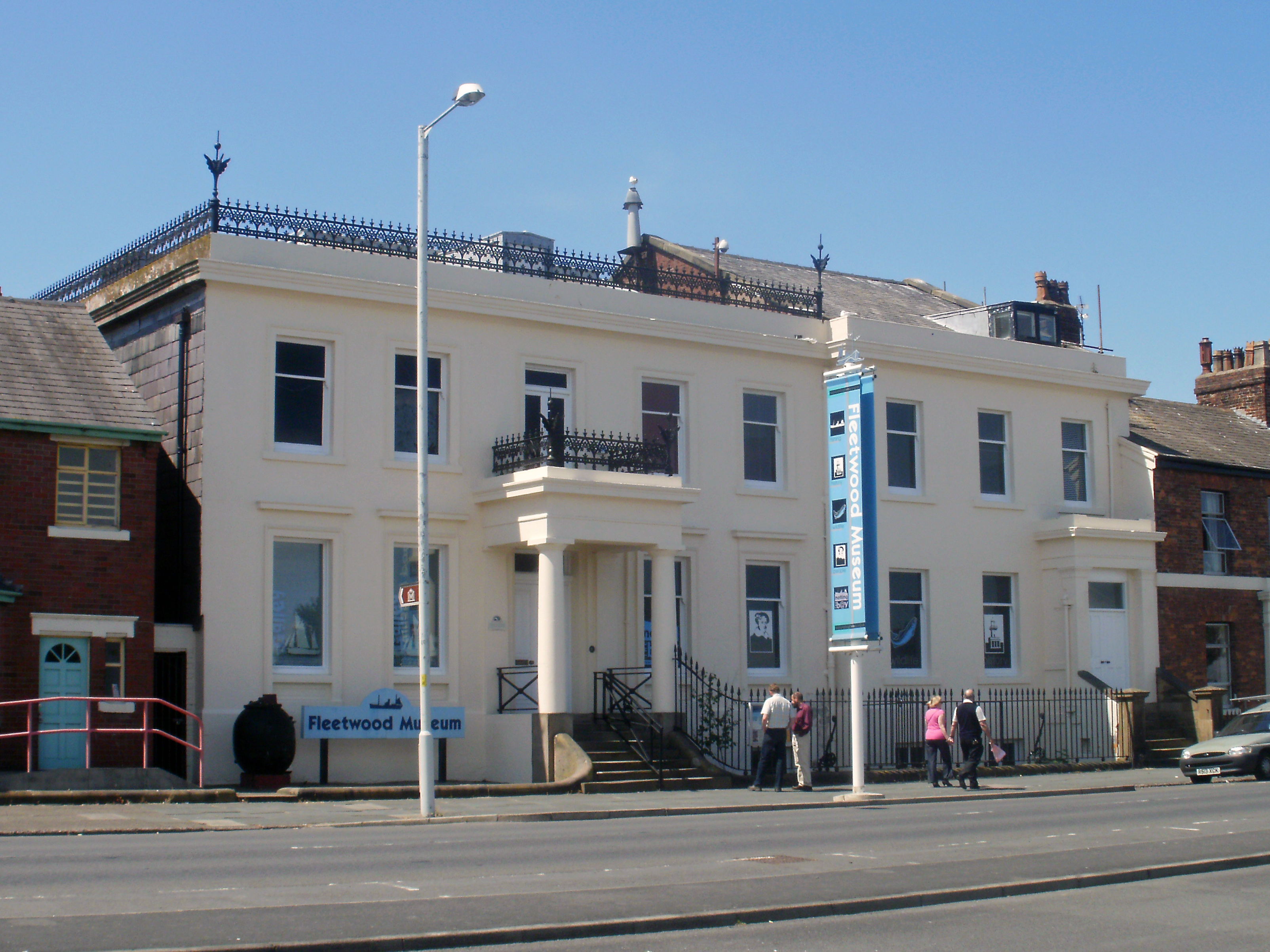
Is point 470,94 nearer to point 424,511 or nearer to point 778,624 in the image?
point 424,511

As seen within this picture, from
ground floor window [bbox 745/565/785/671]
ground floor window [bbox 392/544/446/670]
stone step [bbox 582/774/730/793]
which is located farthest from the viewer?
ground floor window [bbox 745/565/785/671]

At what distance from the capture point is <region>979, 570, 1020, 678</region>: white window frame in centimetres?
3128

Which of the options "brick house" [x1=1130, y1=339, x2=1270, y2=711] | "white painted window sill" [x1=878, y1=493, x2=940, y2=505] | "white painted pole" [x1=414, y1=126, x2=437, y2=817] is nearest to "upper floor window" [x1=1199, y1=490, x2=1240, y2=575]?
"brick house" [x1=1130, y1=339, x2=1270, y2=711]

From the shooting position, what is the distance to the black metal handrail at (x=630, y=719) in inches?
963

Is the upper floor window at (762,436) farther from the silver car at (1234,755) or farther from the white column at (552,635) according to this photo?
the silver car at (1234,755)

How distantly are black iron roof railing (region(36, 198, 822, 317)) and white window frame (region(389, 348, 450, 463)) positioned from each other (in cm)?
170

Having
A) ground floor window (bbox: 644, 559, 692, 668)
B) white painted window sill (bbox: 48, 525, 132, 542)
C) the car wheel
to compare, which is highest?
white painted window sill (bbox: 48, 525, 132, 542)

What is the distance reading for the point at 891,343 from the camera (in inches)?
1204

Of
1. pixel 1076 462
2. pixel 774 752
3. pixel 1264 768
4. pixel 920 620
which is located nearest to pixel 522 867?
pixel 774 752

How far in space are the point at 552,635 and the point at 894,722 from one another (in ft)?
26.8

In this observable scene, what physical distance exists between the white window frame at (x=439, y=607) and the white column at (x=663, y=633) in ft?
11.3

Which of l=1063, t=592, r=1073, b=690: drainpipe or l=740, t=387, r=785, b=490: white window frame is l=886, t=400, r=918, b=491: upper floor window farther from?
l=1063, t=592, r=1073, b=690: drainpipe

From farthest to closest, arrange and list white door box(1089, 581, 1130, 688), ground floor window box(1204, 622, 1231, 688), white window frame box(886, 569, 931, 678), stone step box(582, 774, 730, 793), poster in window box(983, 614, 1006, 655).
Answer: ground floor window box(1204, 622, 1231, 688) < white door box(1089, 581, 1130, 688) < poster in window box(983, 614, 1006, 655) < white window frame box(886, 569, 931, 678) < stone step box(582, 774, 730, 793)

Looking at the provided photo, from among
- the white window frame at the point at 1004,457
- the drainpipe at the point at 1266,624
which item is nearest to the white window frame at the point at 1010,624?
the white window frame at the point at 1004,457
